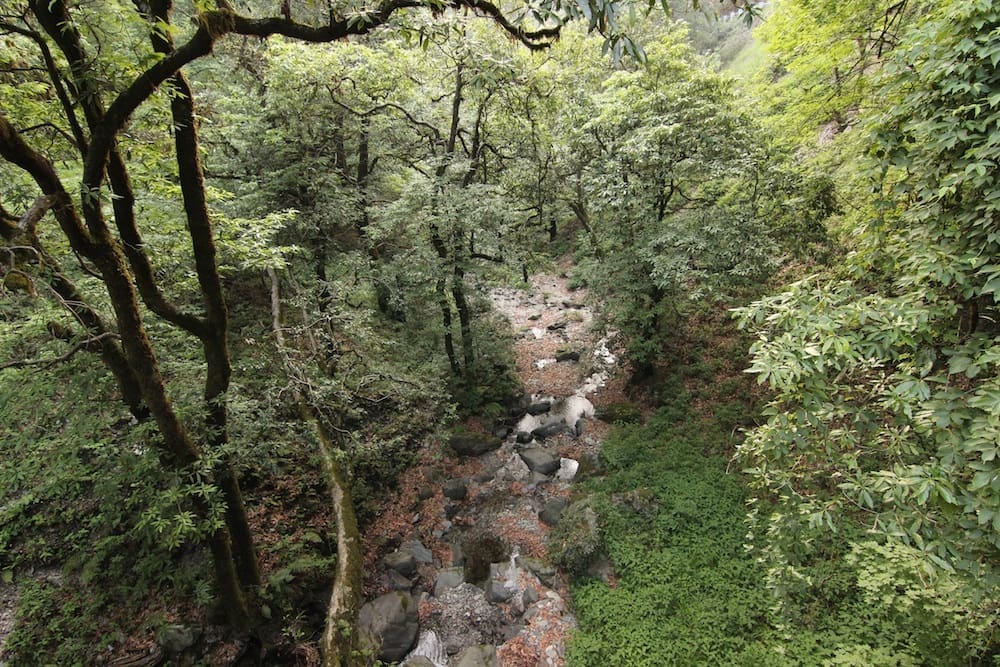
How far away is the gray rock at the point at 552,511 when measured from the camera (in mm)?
8969

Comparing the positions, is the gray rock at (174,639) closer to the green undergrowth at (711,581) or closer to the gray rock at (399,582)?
the gray rock at (399,582)

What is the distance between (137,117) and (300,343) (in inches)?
196

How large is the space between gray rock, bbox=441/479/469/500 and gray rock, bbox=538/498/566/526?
1.86 m

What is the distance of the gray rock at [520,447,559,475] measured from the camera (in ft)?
34.1

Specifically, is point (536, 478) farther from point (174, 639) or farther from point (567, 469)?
point (174, 639)

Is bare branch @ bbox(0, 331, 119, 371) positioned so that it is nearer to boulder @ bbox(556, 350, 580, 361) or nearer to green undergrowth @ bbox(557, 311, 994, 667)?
green undergrowth @ bbox(557, 311, 994, 667)

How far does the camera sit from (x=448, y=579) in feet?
26.3

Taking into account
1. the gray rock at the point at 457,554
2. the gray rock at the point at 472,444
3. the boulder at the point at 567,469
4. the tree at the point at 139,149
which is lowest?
the gray rock at the point at 457,554

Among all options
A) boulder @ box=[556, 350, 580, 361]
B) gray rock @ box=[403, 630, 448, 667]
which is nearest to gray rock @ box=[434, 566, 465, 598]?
gray rock @ box=[403, 630, 448, 667]

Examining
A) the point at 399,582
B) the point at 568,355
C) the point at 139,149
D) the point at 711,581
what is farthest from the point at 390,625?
the point at 568,355

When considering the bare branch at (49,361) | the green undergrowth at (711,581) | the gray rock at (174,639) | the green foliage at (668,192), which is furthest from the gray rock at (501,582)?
the bare branch at (49,361)

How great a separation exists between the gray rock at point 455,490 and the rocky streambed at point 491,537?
0.9 inches

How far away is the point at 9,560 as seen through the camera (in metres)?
6.32

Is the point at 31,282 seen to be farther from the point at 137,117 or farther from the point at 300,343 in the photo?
the point at 300,343
